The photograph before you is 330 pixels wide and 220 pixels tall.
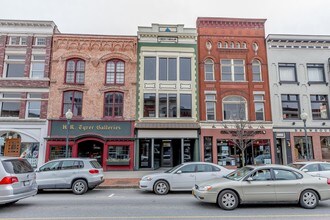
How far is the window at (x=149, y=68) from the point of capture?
21406 millimetres

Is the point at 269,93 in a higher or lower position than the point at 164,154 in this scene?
higher

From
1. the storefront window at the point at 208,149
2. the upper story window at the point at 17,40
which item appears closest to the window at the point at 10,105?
the upper story window at the point at 17,40

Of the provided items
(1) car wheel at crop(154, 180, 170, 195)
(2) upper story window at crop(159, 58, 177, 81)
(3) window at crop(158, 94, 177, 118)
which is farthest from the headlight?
(2) upper story window at crop(159, 58, 177, 81)

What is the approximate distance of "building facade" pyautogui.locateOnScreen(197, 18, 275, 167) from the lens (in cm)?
2050

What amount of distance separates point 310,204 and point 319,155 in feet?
49.9

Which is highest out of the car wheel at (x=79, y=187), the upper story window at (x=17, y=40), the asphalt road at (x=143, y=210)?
the upper story window at (x=17, y=40)

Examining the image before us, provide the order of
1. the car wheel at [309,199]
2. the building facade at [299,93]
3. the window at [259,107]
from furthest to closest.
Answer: the window at [259,107] < the building facade at [299,93] < the car wheel at [309,199]

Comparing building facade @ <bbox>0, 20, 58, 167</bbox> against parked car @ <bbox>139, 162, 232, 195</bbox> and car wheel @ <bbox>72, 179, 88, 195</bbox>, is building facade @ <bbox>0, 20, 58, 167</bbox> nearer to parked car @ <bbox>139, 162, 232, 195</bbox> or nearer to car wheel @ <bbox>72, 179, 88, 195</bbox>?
car wheel @ <bbox>72, 179, 88, 195</bbox>

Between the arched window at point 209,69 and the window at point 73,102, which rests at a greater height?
the arched window at point 209,69

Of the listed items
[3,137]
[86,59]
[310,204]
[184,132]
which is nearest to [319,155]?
[184,132]

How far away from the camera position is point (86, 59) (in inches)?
831

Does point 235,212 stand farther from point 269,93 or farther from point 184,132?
point 269,93

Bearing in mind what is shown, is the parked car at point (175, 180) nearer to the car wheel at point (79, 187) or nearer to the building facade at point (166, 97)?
the car wheel at point (79, 187)

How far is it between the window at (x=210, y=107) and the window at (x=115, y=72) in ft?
25.9
